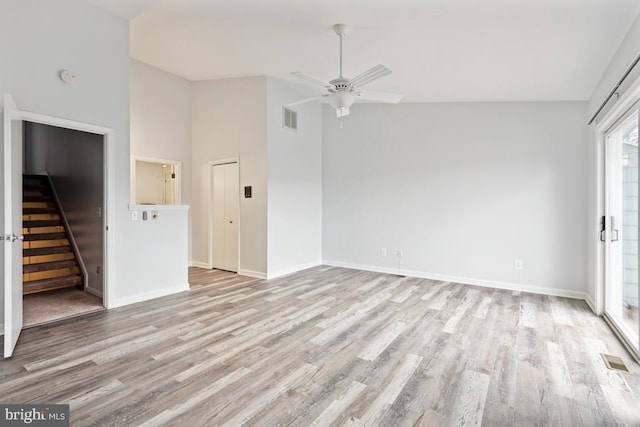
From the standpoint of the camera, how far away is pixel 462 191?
5.23m

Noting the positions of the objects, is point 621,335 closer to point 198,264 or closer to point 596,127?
point 596,127

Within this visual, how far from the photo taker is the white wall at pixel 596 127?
281cm

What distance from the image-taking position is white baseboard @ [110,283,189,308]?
3878 mm

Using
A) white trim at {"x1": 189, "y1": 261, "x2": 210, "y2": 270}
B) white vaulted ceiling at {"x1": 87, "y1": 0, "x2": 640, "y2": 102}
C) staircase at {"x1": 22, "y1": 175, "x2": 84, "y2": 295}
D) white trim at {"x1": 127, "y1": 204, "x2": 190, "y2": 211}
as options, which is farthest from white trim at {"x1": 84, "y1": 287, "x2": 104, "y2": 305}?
white vaulted ceiling at {"x1": 87, "y1": 0, "x2": 640, "y2": 102}

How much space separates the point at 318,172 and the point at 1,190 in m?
4.61

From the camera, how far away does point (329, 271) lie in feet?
19.7

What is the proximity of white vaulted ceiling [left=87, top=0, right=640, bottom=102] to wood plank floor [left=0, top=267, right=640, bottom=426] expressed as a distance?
9.30 ft

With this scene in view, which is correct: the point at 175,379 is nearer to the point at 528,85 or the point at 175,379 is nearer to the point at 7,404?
the point at 7,404

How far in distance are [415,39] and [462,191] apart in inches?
103

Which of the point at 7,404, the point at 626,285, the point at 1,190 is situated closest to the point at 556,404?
the point at 626,285

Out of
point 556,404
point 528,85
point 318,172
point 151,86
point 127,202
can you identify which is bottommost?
point 556,404

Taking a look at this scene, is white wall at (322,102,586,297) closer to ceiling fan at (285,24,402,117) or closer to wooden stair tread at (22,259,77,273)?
ceiling fan at (285,24,402,117)

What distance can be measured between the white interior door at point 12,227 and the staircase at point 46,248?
1.66 metres

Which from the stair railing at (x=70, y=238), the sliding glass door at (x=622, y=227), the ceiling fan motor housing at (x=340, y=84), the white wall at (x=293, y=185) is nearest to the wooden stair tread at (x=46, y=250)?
the stair railing at (x=70, y=238)
